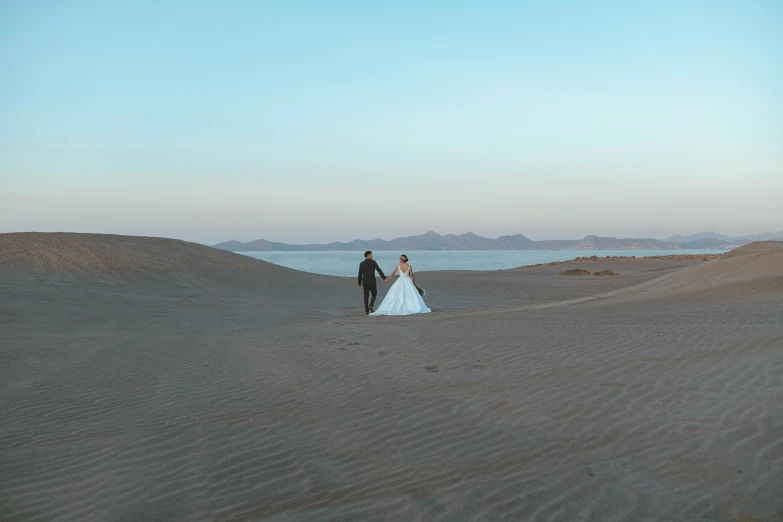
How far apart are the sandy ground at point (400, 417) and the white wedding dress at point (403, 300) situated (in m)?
2.48

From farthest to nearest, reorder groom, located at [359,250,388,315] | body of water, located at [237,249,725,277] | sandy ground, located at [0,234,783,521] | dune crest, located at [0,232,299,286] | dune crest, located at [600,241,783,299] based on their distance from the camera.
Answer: body of water, located at [237,249,725,277] → dune crest, located at [0,232,299,286] → groom, located at [359,250,388,315] → dune crest, located at [600,241,783,299] → sandy ground, located at [0,234,783,521]

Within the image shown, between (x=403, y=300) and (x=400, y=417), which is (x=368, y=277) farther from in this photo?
(x=400, y=417)

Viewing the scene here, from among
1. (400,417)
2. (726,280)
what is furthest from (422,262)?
(400,417)

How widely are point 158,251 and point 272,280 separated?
659 cm

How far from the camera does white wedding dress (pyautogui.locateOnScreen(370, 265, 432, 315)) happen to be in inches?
651

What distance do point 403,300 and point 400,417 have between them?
1057 centimetres

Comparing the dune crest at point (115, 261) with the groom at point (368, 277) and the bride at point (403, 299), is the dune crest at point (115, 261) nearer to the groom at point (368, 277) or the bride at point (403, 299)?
the groom at point (368, 277)

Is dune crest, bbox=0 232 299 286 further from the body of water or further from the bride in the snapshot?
the body of water

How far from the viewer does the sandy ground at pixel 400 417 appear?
13.8ft

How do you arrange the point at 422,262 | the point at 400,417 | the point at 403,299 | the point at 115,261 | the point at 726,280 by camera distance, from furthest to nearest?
the point at 422,262 → the point at 115,261 → the point at 726,280 → the point at 403,299 → the point at 400,417

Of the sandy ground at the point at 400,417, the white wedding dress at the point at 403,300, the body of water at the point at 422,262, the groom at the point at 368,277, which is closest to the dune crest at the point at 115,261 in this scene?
the sandy ground at the point at 400,417

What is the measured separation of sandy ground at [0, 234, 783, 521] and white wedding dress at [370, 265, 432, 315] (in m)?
2.48

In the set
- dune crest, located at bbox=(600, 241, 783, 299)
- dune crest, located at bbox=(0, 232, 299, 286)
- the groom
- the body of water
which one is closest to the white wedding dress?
the groom

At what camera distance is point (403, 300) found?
1664cm
